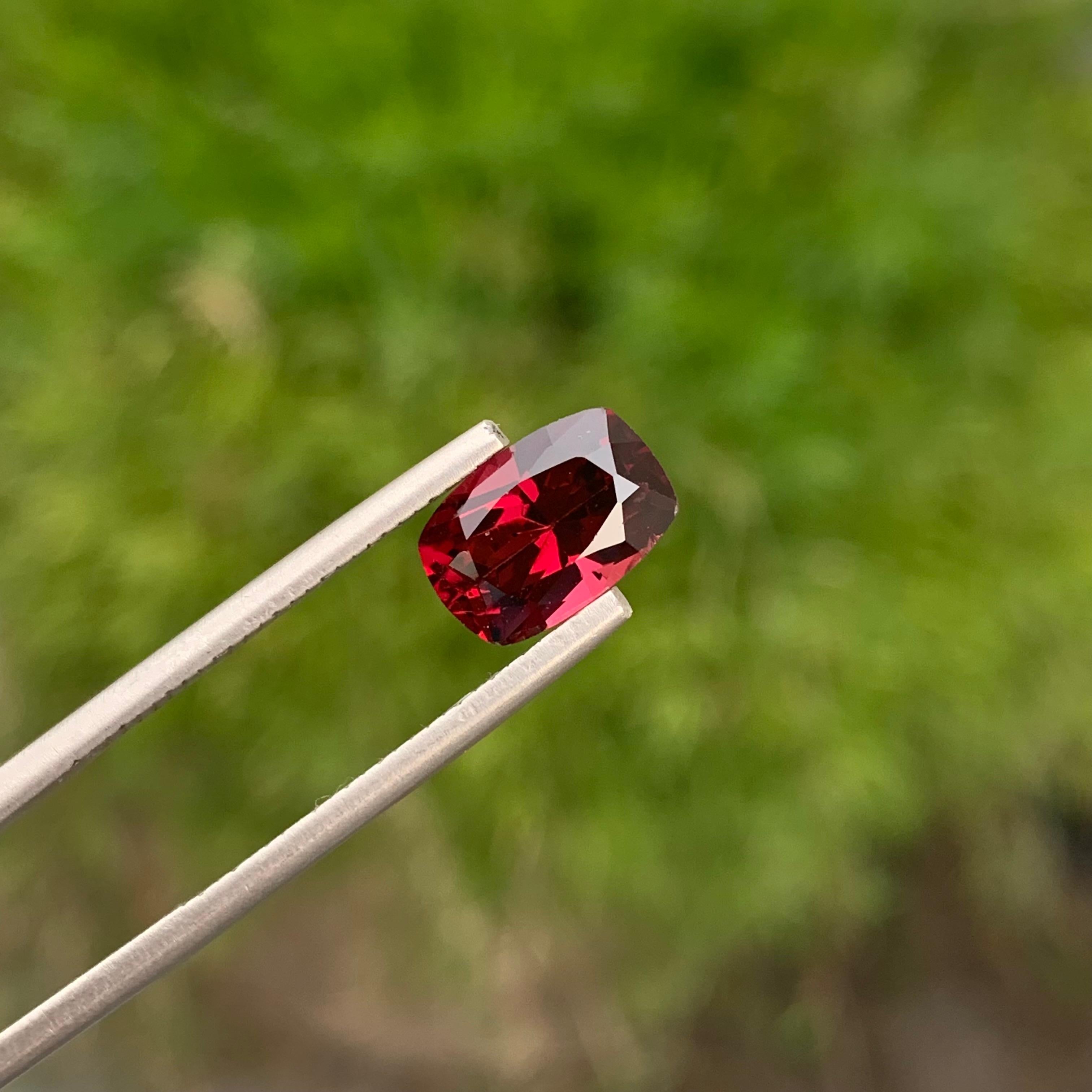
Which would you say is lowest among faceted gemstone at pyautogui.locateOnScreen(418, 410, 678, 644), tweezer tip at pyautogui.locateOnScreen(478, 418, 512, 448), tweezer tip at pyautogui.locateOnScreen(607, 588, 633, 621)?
tweezer tip at pyautogui.locateOnScreen(607, 588, 633, 621)

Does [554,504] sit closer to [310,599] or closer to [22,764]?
[22,764]

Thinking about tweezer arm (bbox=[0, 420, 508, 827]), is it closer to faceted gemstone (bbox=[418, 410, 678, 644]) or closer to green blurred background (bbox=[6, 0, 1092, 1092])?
faceted gemstone (bbox=[418, 410, 678, 644])

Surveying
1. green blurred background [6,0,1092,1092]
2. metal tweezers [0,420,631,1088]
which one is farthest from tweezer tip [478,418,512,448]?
green blurred background [6,0,1092,1092]

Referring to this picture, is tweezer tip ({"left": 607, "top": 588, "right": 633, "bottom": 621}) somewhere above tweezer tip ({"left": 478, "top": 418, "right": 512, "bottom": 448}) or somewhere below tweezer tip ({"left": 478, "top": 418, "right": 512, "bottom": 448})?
below

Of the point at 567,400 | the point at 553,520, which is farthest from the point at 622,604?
the point at 567,400

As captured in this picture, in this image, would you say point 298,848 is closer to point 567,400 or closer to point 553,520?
point 553,520

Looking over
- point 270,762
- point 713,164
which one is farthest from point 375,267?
point 270,762

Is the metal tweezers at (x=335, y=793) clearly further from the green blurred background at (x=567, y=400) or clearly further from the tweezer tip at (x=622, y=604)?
the green blurred background at (x=567, y=400)
